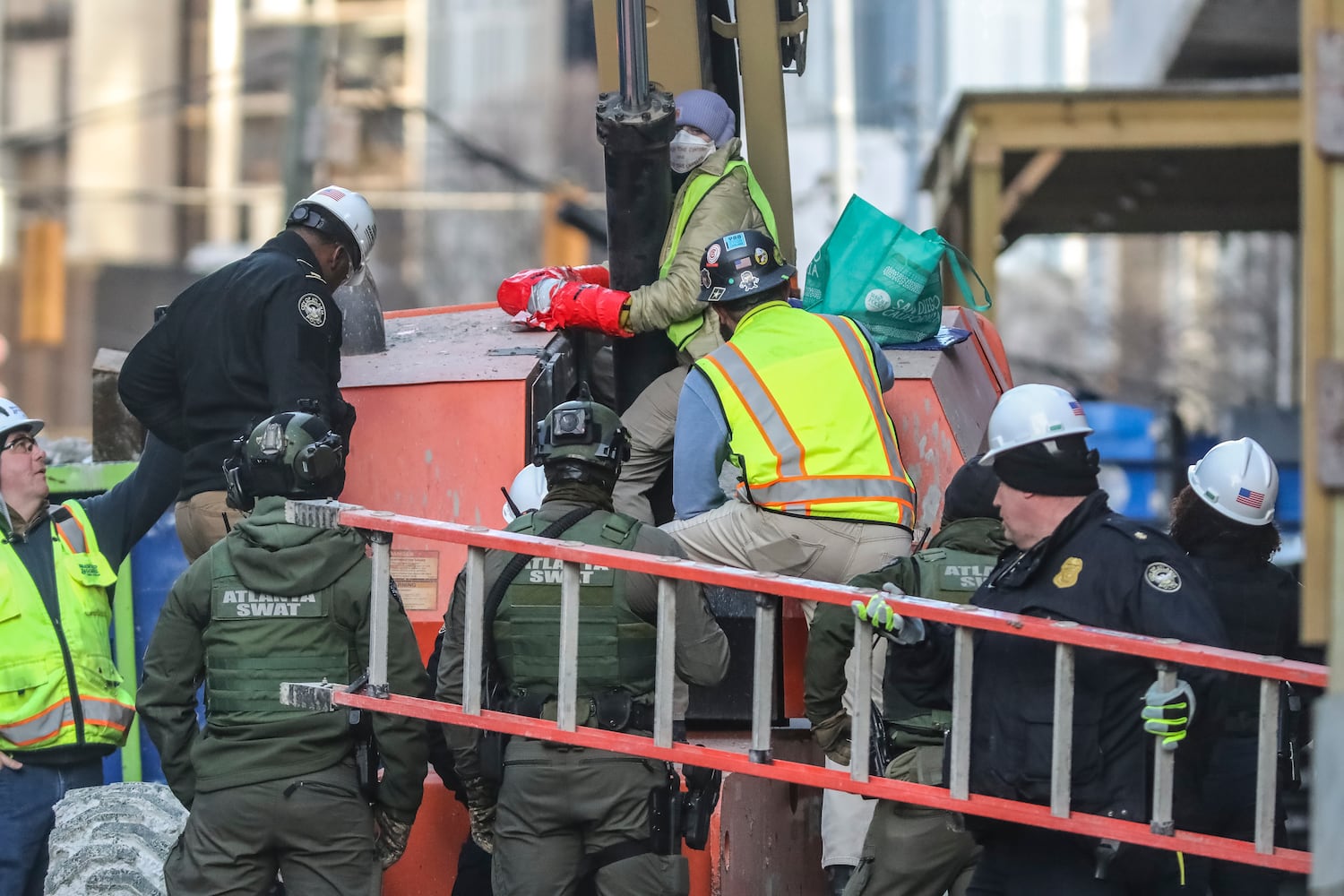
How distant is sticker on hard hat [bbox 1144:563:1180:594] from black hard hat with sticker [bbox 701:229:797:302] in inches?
71.2

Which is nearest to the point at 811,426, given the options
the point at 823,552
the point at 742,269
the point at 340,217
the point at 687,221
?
the point at 823,552

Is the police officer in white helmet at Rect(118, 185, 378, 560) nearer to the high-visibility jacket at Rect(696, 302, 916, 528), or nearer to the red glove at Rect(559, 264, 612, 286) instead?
the red glove at Rect(559, 264, 612, 286)

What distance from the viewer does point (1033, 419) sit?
4883 millimetres

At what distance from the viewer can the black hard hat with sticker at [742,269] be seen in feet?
20.4

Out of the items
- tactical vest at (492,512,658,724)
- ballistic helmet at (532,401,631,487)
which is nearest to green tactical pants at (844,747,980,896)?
tactical vest at (492,512,658,724)

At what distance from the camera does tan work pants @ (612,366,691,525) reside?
6727mm

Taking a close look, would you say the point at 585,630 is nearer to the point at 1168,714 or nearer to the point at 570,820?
the point at 570,820

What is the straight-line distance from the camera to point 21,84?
148 feet

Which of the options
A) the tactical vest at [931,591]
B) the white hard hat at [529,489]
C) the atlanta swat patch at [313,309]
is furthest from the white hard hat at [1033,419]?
the atlanta swat patch at [313,309]

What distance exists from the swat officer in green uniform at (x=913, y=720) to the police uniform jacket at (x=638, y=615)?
0.27m

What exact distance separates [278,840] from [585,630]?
93 centimetres

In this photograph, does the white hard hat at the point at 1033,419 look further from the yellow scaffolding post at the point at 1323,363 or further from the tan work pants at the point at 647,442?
the tan work pants at the point at 647,442

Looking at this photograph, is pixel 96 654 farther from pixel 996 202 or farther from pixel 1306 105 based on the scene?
pixel 996 202

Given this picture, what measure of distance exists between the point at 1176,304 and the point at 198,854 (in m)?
48.2
